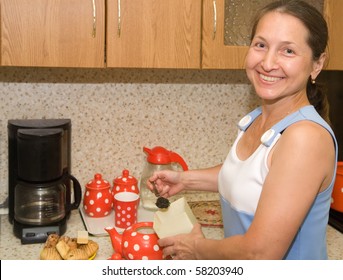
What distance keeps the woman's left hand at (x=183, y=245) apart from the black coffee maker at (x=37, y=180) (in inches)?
21.1

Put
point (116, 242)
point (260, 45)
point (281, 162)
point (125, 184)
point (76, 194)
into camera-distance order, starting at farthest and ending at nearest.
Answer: point (125, 184), point (76, 194), point (116, 242), point (260, 45), point (281, 162)

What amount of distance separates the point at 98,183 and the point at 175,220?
62 cm

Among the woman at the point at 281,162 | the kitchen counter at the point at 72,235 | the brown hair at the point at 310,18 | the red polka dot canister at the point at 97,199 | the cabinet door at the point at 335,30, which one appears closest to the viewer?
the woman at the point at 281,162

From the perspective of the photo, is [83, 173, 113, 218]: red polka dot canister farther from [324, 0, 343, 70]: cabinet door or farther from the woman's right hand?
[324, 0, 343, 70]: cabinet door

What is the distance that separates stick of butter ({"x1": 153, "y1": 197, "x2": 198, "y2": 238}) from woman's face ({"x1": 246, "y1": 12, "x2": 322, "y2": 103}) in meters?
0.36

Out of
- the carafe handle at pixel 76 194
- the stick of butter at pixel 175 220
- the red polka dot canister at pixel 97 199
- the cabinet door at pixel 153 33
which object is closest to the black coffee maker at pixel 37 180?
the carafe handle at pixel 76 194

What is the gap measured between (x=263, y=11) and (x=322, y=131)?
32cm

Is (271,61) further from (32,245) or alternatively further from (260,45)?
(32,245)

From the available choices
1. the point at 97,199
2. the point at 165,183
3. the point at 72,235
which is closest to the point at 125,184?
the point at 97,199

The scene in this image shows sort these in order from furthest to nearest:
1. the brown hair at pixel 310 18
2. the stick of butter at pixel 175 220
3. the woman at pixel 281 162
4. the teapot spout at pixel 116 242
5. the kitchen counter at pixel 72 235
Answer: the kitchen counter at pixel 72 235
the teapot spout at pixel 116 242
the stick of butter at pixel 175 220
the brown hair at pixel 310 18
the woman at pixel 281 162

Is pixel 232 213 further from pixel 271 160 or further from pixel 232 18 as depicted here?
pixel 232 18

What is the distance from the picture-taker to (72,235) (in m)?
1.67

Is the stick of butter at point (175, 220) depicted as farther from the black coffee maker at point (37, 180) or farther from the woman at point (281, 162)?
the black coffee maker at point (37, 180)

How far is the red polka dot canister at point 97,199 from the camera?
181 cm
